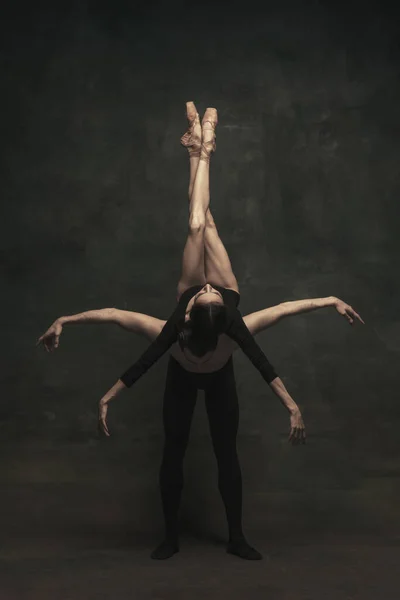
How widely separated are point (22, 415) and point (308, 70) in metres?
2.96

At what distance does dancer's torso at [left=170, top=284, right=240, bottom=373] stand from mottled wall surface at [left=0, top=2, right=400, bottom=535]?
1.08 metres

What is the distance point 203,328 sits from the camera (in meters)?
4.64

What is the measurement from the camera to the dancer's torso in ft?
16.2

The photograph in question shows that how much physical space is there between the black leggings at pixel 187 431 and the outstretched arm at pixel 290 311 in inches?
11.1

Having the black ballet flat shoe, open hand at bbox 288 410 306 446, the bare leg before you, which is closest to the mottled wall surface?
the black ballet flat shoe

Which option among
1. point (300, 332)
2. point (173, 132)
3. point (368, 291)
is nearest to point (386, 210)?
point (368, 291)

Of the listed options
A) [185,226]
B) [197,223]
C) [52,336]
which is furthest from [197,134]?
[52,336]

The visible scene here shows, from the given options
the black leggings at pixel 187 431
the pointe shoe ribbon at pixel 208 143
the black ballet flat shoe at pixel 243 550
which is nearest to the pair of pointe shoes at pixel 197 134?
the pointe shoe ribbon at pixel 208 143

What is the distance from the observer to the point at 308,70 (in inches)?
243

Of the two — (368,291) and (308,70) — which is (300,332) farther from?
(308,70)

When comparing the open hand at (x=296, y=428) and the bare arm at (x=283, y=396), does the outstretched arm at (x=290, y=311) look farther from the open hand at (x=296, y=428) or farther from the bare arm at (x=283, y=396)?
the open hand at (x=296, y=428)

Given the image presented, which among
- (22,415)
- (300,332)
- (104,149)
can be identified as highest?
(104,149)

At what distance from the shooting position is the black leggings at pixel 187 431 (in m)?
5.10

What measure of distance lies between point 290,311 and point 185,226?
4.48 feet
